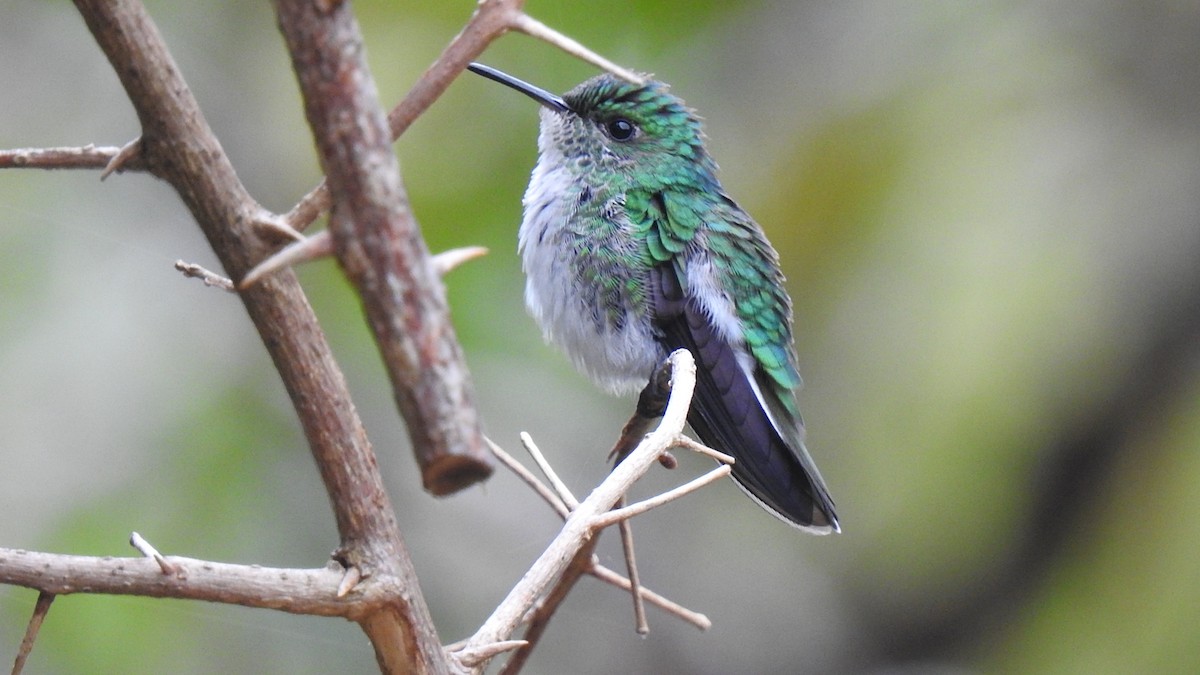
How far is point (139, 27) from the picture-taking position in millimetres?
963

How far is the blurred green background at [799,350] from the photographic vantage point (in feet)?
12.0

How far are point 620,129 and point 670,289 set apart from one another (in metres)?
0.57

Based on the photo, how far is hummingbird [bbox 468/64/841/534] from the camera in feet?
8.38

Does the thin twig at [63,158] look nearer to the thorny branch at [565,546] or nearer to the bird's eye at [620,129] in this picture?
the thorny branch at [565,546]

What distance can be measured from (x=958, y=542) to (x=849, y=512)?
41cm

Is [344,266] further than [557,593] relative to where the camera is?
No

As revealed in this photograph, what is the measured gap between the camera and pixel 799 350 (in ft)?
14.2

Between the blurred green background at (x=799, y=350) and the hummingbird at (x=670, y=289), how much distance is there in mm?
770

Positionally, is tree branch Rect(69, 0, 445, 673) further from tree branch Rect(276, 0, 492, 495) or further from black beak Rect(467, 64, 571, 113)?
black beak Rect(467, 64, 571, 113)

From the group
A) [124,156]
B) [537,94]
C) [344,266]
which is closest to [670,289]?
[537,94]

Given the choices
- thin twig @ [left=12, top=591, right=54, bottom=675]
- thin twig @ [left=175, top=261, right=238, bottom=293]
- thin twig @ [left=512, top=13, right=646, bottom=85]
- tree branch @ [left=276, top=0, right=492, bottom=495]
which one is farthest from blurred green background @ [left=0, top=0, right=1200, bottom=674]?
tree branch @ [left=276, top=0, right=492, bottom=495]

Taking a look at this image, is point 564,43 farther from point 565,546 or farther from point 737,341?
point 737,341

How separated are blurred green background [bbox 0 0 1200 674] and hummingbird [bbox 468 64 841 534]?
770 mm

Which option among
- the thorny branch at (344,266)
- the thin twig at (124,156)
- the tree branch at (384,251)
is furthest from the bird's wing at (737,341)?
the tree branch at (384,251)
